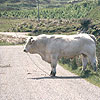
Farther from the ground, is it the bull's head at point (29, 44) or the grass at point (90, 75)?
the bull's head at point (29, 44)

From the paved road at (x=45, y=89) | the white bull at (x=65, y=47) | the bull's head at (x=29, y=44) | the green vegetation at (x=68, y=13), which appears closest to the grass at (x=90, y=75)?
the paved road at (x=45, y=89)

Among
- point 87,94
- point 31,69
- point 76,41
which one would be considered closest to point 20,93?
point 87,94

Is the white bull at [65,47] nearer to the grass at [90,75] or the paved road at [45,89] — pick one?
the grass at [90,75]

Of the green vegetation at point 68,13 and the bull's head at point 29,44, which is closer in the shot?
the bull's head at point 29,44

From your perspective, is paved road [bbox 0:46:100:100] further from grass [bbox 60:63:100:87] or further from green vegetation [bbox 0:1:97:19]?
A: green vegetation [bbox 0:1:97:19]

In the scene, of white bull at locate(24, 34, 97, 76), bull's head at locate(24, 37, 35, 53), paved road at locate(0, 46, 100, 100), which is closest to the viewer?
paved road at locate(0, 46, 100, 100)

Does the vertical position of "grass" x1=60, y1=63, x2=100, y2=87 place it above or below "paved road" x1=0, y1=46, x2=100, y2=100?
below

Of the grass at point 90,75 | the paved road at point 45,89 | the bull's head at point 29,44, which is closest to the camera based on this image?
the paved road at point 45,89

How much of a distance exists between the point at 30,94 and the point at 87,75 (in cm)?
→ 584

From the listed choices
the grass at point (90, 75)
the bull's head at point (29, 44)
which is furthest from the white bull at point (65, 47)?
the grass at point (90, 75)

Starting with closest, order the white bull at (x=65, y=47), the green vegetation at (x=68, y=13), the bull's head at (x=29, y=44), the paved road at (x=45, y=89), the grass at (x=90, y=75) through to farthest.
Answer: the paved road at (x=45, y=89) < the grass at (x=90, y=75) < the white bull at (x=65, y=47) < the bull's head at (x=29, y=44) < the green vegetation at (x=68, y=13)

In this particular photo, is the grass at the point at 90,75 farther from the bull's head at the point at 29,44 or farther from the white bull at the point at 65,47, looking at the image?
the bull's head at the point at 29,44

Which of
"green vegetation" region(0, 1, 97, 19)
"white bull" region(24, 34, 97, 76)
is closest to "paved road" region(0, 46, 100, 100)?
"white bull" region(24, 34, 97, 76)

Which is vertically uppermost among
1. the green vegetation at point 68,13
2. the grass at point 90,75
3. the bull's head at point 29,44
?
the bull's head at point 29,44
